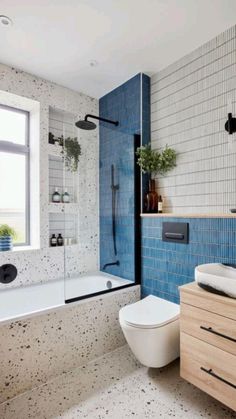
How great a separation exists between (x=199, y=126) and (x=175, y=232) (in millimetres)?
976

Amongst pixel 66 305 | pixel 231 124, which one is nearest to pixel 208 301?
pixel 66 305

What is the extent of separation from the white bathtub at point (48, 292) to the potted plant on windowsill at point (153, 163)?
2.86ft

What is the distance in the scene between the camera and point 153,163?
2.40m

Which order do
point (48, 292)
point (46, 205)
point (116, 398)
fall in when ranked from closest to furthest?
point (116, 398) < point (48, 292) < point (46, 205)

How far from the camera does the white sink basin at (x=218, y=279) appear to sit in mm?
1413

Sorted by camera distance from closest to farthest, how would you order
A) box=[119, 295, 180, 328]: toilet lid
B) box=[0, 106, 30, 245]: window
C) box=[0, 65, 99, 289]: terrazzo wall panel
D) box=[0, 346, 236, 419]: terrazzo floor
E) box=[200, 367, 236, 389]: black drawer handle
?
box=[200, 367, 236, 389]: black drawer handle, box=[0, 346, 236, 419]: terrazzo floor, box=[119, 295, 180, 328]: toilet lid, box=[0, 65, 99, 289]: terrazzo wall panel, box=[0, 106, 30, 245]: window

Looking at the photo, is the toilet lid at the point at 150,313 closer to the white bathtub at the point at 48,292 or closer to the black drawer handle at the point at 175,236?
the white bathtub at the point at 48,292

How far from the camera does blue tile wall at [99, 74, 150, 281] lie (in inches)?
102

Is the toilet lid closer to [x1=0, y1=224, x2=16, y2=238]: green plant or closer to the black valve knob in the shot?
the black valve knob

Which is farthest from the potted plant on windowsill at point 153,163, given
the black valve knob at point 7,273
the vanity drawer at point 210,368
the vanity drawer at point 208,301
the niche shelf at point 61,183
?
the black valve knob at point 7,273

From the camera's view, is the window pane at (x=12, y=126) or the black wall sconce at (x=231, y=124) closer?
the black wall sconce at (x=231, y=124)

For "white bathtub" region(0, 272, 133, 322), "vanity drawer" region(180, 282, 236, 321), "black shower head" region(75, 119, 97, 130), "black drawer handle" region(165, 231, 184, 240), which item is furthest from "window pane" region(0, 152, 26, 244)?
"vanity drawer" region(180, 282, 236, 321)

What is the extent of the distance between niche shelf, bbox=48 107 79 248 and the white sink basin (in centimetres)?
144

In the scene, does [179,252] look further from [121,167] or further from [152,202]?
[121,167]
